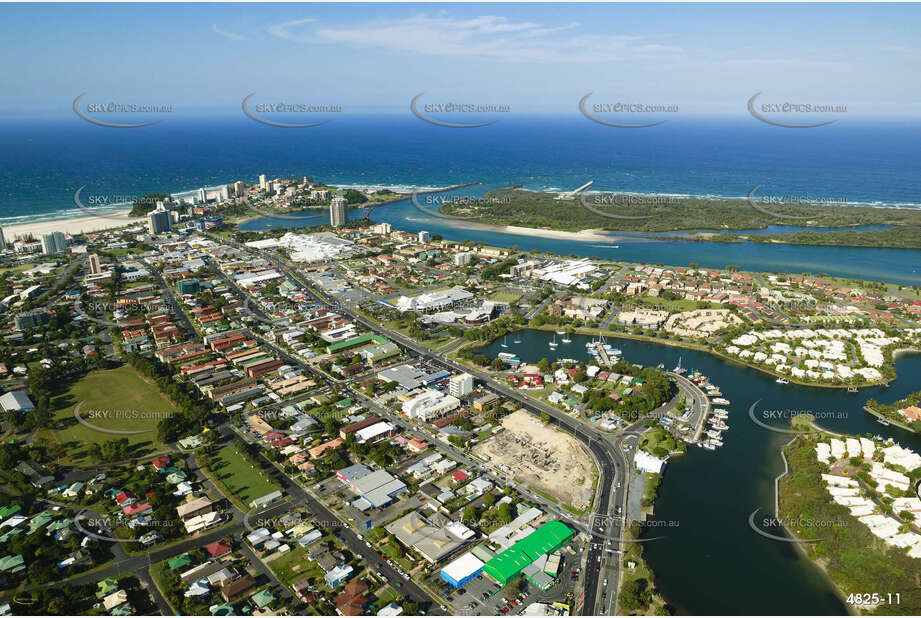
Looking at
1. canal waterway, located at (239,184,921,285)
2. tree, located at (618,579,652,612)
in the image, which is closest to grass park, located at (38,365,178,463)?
tree, located at (618,579,652,612)

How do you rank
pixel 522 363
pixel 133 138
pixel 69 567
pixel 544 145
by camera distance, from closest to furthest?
pixel 69 567
pixel 522 363
pixel 544 145
pixel 133 138

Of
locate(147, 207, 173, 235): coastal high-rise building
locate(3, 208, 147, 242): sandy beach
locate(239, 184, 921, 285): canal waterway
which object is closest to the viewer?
locate(239, 184, 921, 285): canal waterway

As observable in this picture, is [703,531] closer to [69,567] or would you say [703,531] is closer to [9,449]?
[69,567]

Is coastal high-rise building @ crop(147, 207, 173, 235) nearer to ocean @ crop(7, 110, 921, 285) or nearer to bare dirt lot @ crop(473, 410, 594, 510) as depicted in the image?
ocean @ crop(7, 110, 921, 285)

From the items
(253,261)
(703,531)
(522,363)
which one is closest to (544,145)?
(253,261)

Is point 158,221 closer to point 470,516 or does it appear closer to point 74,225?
point 74,225

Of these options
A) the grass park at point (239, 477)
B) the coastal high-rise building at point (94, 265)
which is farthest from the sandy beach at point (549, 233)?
the grass park at point (239, 477)

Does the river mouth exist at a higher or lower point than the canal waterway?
lower
